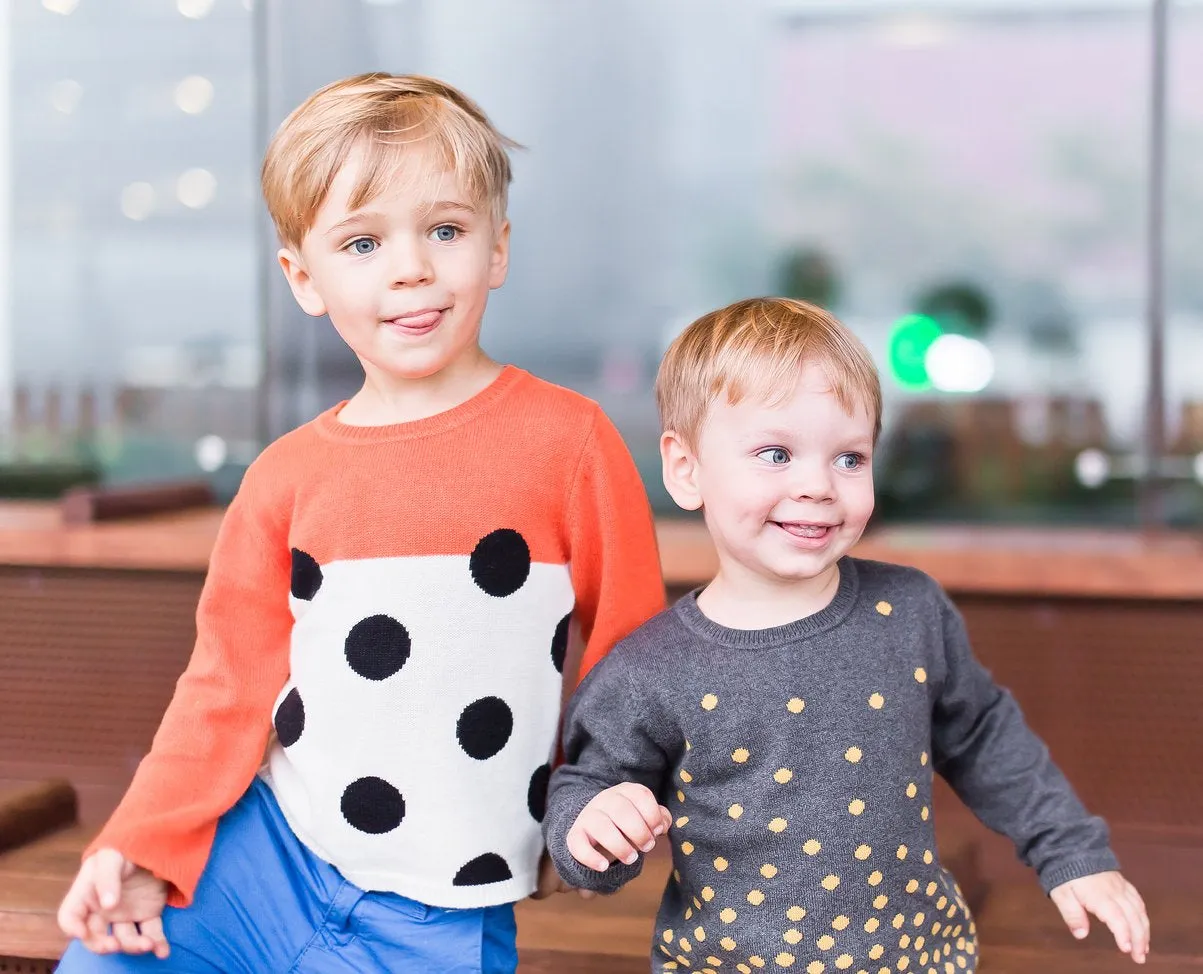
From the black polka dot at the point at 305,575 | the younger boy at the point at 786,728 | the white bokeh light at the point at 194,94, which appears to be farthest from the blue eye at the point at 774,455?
the white bokeh light at the point at 194,94

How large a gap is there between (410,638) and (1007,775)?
591 mm

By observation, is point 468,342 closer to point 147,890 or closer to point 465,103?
point 465,103

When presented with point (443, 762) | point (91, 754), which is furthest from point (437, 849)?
point (91, 754)

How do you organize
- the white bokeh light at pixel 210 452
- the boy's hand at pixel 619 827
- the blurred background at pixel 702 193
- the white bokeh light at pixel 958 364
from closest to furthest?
the boy's hand at pixel 619 827 < the blurred background at pixel 702 193 < the white bokeh light at pixel 958 364 < the white bokeh light at pixel 210 452

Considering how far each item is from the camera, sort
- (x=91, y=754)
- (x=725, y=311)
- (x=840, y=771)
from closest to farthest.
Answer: (x=840, y=771), (x=725, y=311), (x=91, y=754)

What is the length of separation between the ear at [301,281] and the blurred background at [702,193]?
260 cm

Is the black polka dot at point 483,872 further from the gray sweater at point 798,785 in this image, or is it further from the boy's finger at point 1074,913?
the boy's finger at point 1074,913

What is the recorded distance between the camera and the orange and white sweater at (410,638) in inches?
51.2

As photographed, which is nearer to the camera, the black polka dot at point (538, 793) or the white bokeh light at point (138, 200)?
the black polka dot at point (538, 793)

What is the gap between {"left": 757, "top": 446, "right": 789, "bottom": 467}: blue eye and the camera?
127 centimetres

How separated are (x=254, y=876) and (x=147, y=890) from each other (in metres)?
0.10

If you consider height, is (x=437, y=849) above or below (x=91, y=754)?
above

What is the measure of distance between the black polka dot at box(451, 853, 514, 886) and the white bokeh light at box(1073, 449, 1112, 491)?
10.2ft

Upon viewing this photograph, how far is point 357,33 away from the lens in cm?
409
